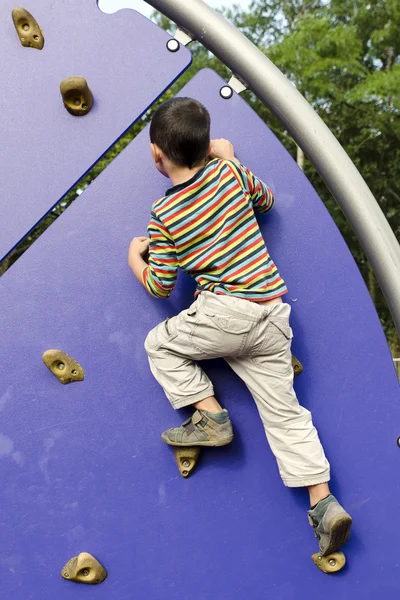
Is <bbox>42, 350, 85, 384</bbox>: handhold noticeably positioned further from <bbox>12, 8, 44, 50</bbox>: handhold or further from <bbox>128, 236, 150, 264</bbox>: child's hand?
<bbox>12, 8, 44, 50</bbox>: handhold

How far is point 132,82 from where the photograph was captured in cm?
216

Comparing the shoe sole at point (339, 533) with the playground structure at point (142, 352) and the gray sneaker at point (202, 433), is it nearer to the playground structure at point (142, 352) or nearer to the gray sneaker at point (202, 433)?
the playground structure at point (142, 352)

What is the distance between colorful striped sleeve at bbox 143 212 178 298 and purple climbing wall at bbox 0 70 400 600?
0.12 metres

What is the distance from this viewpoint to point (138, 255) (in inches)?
81.7

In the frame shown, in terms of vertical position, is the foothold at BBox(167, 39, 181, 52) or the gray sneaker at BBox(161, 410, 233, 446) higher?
the foothold at BBox(167, 39, 181, 52)

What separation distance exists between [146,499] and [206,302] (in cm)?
63

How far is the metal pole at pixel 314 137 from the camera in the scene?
6.79 feet

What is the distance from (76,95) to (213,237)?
0.63 m

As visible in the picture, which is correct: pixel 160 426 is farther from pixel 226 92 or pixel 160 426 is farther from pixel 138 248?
pixel 226 92

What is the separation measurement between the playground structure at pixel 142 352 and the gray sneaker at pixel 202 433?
85 mm

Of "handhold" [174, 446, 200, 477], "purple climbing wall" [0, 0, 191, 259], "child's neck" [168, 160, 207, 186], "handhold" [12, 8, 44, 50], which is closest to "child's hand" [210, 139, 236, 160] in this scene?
"child's neck" [168, 160, 207, 186]

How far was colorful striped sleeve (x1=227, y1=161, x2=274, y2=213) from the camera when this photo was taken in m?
1.99

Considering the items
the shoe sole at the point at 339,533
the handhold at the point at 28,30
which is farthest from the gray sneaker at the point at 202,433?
the handhold at the point at 28,30

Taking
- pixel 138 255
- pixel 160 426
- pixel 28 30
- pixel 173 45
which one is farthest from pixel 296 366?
pixel 28 30
